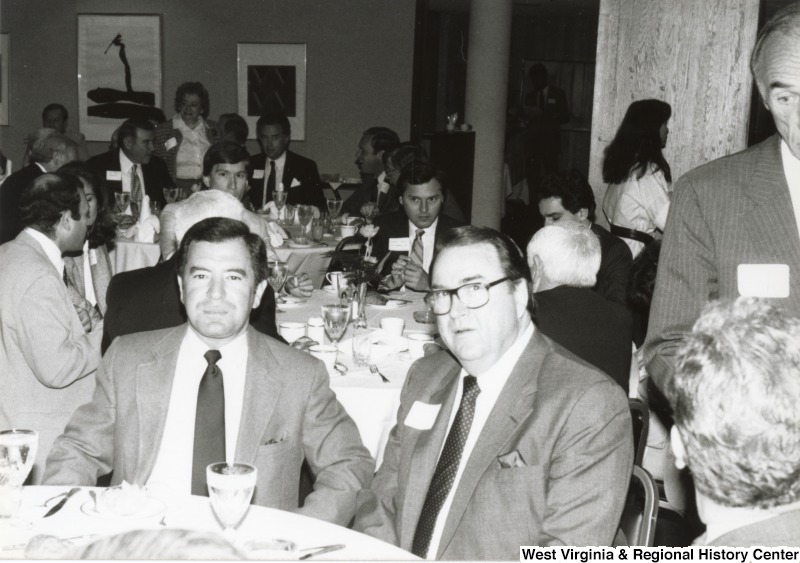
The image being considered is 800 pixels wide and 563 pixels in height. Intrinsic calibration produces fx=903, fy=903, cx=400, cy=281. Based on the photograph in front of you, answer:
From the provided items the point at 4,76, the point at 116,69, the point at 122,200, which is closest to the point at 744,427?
the point at 122,200

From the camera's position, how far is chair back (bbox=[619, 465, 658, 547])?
2.08 m

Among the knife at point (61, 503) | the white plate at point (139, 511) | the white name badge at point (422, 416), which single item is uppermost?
the white name badge at point (422, 416)

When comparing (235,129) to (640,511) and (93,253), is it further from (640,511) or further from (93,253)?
(640,511)

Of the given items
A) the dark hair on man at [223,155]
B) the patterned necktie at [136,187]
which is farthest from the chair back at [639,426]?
the patterned necktie at [136,187]

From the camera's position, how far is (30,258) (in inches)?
122

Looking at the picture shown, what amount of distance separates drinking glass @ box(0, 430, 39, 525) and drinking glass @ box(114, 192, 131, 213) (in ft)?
16.8

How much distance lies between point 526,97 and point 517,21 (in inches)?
52.3

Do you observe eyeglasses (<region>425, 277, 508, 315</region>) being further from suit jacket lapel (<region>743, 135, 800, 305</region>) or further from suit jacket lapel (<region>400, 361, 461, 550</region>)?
suit jacket lapel (<region>743, 135, 800, 305</region>)

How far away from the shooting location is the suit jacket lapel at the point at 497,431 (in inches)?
80.7

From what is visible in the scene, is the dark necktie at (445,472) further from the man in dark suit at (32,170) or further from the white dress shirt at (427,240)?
the man in dark suit at (32,170)

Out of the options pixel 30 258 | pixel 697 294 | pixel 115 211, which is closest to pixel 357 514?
pixel 697 294

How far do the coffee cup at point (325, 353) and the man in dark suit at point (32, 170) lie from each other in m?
3.00

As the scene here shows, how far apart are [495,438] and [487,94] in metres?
8.22

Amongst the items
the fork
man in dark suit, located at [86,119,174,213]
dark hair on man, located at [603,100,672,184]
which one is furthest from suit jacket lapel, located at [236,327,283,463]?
man in dark suit, located at [86,119,174,213]
